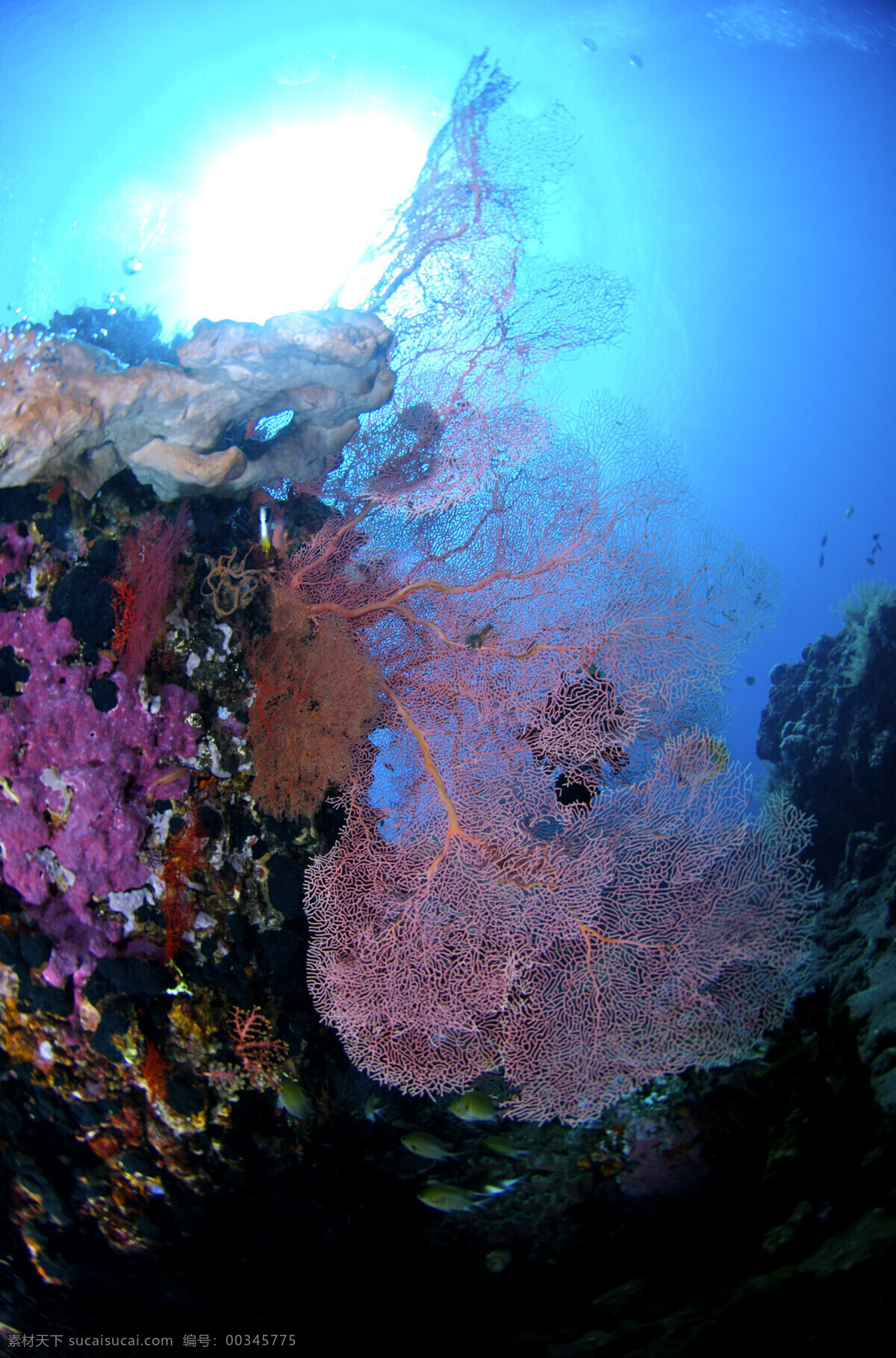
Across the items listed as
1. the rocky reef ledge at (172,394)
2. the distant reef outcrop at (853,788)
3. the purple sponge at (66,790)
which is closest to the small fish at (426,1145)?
the purple sponge at (66,790)

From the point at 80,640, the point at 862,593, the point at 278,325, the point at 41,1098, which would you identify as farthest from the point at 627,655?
the point at 862,593

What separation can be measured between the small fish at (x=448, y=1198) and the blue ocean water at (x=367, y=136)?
632 cm

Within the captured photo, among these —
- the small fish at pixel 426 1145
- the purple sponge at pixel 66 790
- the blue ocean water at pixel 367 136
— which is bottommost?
the small fish at pixel 426 1145

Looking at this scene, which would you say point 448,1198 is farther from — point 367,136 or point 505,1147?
point 367,136

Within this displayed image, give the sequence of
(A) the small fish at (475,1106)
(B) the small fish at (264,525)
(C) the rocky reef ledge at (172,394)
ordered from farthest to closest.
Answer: (B) the small fish at (264,525) < (A) the small fish at (475,1106) < (C) the rocky reef ledge at (172,394)

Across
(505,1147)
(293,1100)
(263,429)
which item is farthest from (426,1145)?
(263,429)

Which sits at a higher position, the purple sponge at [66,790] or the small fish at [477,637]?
the small fish at [477,637]

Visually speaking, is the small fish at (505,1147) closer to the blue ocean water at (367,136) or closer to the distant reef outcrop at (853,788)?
the distant reef outcrop at (853,788)

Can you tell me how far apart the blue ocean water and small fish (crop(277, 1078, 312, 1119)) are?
Result: 19.9ft

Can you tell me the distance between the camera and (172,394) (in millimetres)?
3031

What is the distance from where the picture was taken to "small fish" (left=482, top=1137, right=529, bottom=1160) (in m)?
3.26

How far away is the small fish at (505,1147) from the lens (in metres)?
3.26

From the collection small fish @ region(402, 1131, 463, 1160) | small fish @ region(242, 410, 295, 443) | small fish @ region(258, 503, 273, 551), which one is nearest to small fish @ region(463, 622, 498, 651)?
small fish @ region(258, 503, 273, 551)

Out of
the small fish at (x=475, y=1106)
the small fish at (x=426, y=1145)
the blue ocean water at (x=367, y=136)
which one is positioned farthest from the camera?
the blue ocean water at (x=367, y=136)
